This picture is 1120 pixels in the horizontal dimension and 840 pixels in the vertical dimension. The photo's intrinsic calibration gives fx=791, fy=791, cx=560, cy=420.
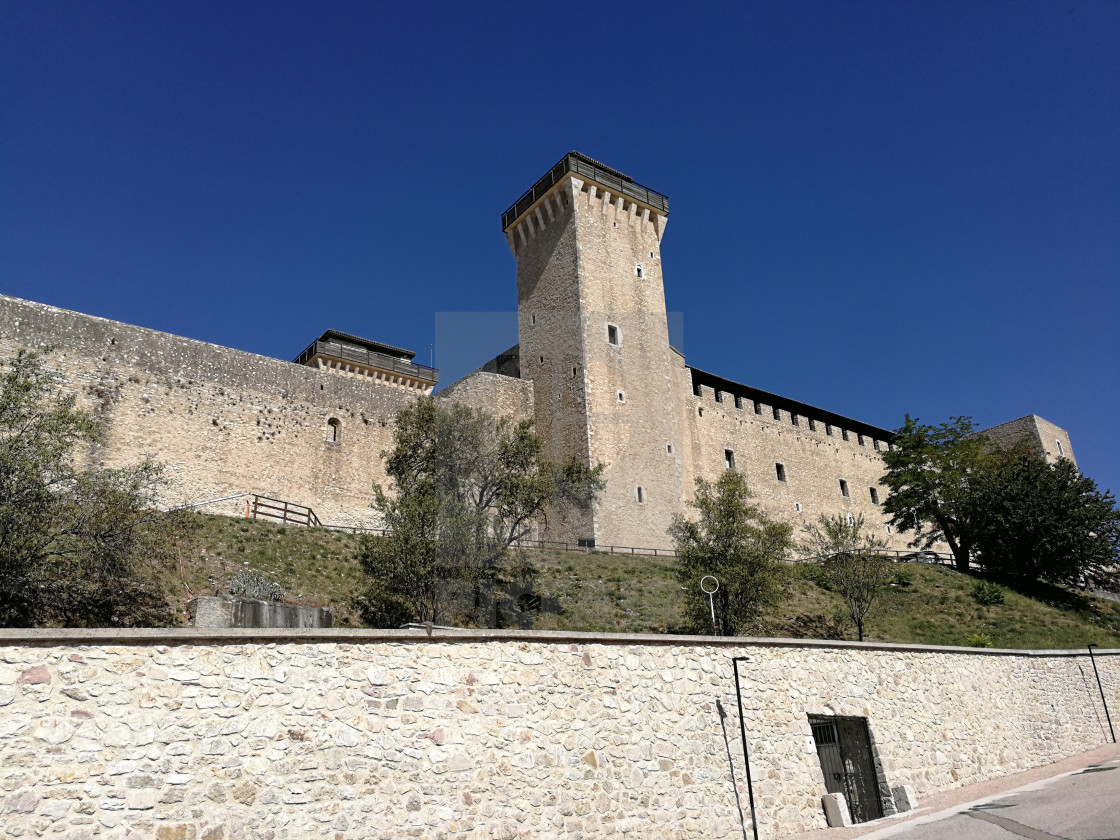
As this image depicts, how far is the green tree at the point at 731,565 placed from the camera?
1616 cm

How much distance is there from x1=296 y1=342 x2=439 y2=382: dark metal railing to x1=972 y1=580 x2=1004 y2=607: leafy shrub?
2670cm

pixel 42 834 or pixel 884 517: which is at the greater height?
pixel 884 517

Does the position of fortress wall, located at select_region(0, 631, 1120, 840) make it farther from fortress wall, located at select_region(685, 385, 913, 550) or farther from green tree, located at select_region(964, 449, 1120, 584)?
fortress wall, located at select_region(685, 385, 913, 550)

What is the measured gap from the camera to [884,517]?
39.7 m

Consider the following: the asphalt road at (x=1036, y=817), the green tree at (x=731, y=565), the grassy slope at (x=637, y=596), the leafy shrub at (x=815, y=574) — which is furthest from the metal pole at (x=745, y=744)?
the leafy shrub at (x=815, y=574)

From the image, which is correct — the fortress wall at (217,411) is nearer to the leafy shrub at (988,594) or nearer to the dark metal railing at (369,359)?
the dark metal railing at (369,359)

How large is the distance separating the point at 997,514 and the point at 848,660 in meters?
20.1

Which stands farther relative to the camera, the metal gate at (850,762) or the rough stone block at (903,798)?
the rough stone block at (903,798)

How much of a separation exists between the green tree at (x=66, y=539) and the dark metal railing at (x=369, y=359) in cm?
2611

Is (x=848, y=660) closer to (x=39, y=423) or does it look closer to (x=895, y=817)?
(x=895, y=817)

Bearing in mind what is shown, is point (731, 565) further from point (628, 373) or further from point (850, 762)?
point (628, 373)

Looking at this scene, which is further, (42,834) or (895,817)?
(895,817)

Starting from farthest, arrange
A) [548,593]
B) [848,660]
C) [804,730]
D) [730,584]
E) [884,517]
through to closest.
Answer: [884,517], [548,593], [730,584], [848,660], [804,730]

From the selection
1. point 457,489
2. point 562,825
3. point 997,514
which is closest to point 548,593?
point 457,489
